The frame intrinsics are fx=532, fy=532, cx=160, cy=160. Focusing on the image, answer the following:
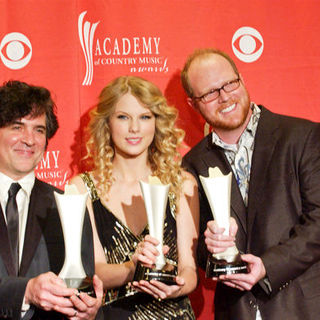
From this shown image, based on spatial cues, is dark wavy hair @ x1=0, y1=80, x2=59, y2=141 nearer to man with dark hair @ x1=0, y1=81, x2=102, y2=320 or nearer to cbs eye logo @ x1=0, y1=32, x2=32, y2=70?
man with dark hair @ x1=0, y1=81, x2=102, y2=320

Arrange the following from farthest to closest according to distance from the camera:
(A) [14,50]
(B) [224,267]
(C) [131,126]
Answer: (A) [14,50] < (C) [131,126] < (B) [224,267]

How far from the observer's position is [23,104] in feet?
7.21

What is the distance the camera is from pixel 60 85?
9.53 feet

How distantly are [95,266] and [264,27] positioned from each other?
5.52ft

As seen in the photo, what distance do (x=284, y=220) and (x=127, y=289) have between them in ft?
2.39

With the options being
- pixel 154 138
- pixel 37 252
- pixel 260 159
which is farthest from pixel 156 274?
pixel 154 138

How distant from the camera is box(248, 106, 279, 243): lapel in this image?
2.26 metres

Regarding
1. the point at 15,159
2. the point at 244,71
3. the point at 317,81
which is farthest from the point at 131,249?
the point at 317,81

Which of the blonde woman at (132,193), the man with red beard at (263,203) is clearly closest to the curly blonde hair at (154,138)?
the blonde woman at (132,193)

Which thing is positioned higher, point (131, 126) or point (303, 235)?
point (131, 126)

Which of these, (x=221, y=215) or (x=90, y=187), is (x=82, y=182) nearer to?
(x=90, y=187)

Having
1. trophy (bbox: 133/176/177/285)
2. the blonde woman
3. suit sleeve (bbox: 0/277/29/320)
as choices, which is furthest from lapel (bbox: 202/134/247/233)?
suit sleeve (bbox: 0/277/29/320)

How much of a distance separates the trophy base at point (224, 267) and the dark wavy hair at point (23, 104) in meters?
0.90

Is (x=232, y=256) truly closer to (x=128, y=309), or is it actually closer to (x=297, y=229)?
(x=297, y=229)
